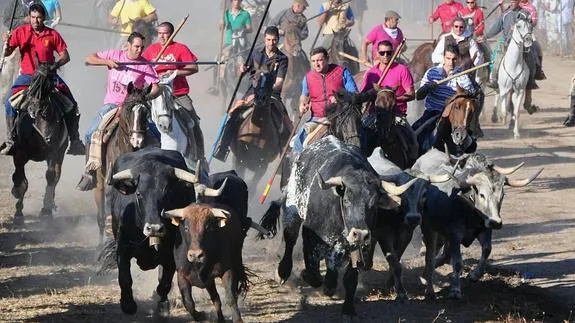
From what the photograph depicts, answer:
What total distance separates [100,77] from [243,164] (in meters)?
15.3

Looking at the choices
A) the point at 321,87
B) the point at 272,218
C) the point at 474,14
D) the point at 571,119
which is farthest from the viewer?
the point at 571,119

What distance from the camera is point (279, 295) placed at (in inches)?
569

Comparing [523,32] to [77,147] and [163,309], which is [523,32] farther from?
[163,309]

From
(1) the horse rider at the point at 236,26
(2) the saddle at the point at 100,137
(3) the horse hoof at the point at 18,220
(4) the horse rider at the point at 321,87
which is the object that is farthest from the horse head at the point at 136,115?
(1) the horse rider at the point at 236,26

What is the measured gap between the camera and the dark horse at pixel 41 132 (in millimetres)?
18141

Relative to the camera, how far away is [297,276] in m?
15.0

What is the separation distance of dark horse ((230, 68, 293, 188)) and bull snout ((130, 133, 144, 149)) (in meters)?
4.24

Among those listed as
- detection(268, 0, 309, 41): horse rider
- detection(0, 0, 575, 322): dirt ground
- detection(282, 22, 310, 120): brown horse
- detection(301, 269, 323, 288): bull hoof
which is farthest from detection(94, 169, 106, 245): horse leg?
detection(268, 0, 309, 41): horse rider

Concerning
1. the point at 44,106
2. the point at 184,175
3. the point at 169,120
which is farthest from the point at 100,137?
the point at 184,175

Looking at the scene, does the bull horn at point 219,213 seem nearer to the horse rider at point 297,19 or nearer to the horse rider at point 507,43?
the horse rider at point 297,19

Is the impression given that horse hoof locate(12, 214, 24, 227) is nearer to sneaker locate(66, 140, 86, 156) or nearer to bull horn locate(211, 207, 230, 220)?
sneaker locate(66, 140, 86, 156)

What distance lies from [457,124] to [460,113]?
0.46 ft

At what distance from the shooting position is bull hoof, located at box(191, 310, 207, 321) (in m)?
12.6

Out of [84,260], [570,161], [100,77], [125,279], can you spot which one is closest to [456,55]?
[84,260]
